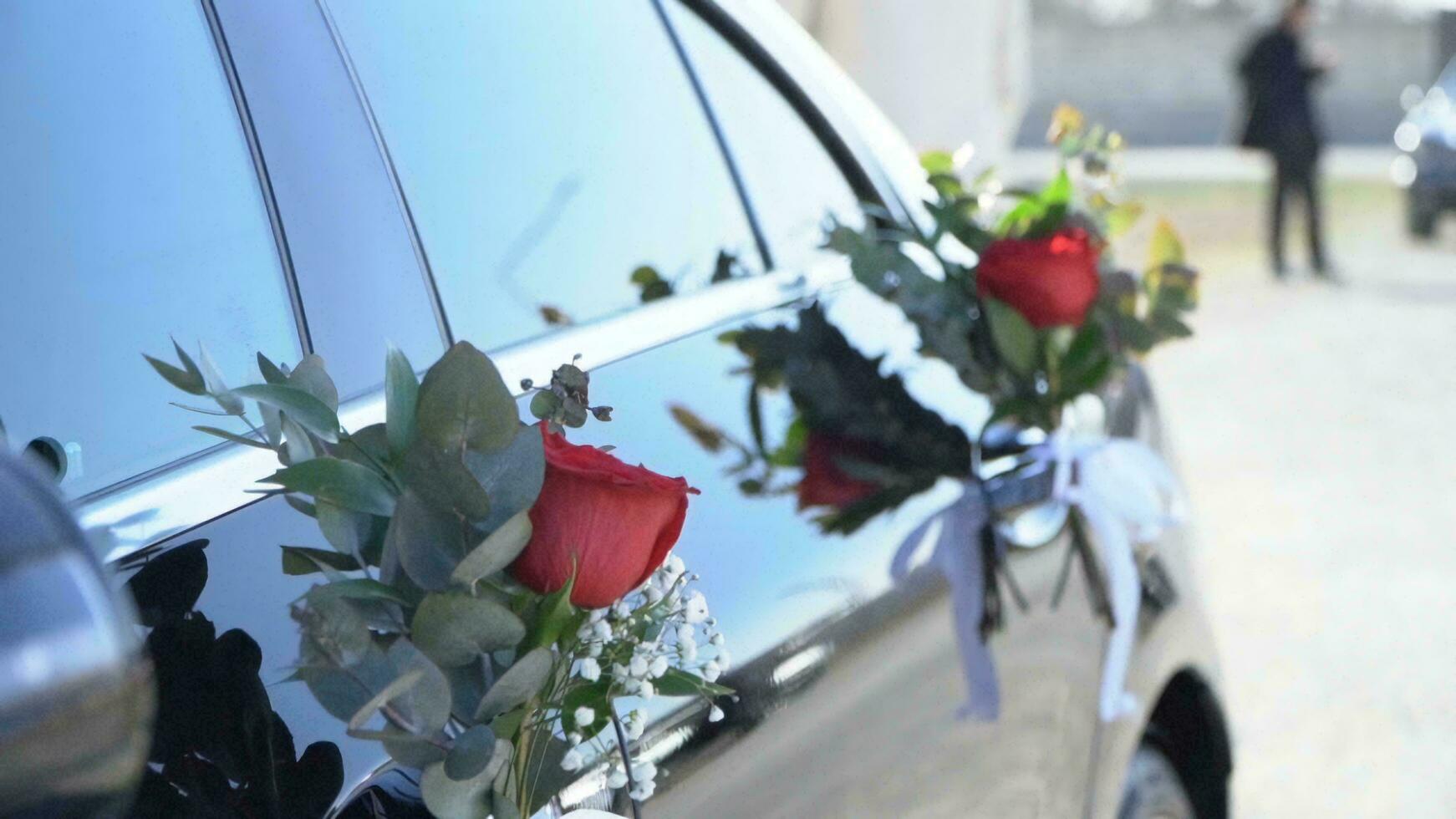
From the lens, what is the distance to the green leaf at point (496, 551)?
975 millimetres

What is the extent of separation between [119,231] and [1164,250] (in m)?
1.83

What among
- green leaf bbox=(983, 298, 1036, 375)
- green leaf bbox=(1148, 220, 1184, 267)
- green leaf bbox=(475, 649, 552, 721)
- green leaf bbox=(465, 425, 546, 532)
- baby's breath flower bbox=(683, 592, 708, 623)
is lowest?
green leaf bbox=(1148, 220, 1184, 267)

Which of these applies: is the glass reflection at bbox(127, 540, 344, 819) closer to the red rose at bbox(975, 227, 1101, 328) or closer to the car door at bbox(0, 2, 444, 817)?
the car door at bbox(0, 2, 444, 817)

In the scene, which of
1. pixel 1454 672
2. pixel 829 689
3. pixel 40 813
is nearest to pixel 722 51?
pixel 829 689

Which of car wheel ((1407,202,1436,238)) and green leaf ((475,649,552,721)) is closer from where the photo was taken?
green leaf ((475,649,552,721))

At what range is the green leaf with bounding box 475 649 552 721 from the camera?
101 cm

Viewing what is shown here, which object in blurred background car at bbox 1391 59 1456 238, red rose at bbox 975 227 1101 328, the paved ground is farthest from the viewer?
blurred background car at bbox 1391 59 1456 238

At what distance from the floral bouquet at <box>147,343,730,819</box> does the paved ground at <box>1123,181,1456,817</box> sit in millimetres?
2072

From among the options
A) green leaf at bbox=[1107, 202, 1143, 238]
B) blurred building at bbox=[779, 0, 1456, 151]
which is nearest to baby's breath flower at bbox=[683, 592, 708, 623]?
green leaf at bbox=[1107, 202, 1143, 238]

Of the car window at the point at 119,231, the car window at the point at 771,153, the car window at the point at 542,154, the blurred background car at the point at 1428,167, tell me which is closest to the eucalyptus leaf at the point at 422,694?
the car window at the point at 119,231

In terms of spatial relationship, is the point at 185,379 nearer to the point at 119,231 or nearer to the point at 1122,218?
the point at 119,231

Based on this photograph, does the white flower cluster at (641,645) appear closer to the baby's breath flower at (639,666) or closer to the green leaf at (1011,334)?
the baby's breath flower at (639,666)

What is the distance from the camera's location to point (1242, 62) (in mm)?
12508

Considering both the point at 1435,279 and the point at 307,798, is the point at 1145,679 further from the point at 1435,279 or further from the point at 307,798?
the point at 1435,279
